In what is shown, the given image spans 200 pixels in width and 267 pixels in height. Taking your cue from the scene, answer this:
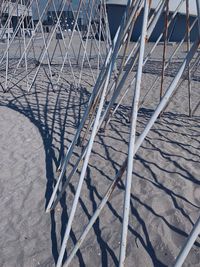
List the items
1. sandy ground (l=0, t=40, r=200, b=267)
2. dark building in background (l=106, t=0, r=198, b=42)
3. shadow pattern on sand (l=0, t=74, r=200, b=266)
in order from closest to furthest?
sandy ground (l=0, t=40, r=200, b=267) < shadow pattern on sand (l=0, t=74, r=200, b=266) < dark building in background (l=106, t=0, r=198, b=42)

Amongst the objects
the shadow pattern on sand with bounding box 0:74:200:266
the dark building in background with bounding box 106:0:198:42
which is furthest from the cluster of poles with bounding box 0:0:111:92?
the dark building in background with bounding box 106:0:198:42

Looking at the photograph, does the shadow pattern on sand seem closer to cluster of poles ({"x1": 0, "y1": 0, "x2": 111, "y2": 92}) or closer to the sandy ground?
the sandy ground

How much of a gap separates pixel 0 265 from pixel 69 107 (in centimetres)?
465

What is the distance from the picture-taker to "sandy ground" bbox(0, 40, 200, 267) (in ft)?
9.52

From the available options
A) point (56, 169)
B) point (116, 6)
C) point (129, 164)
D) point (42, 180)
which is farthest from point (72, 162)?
point (116, 6)

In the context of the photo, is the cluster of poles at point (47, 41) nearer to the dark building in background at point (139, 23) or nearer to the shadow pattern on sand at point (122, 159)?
the shadow pattern on sand at point (122, 159)

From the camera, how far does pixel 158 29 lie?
26172 mm

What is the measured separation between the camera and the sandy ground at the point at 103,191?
9.52 feet

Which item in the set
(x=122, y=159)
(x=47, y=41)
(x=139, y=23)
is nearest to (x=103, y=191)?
(x=122, y=159)

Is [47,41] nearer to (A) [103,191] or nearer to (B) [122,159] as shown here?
(B) [122,159]

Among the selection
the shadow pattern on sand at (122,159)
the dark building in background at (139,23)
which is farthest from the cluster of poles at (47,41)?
the dark building in background at (139,23)

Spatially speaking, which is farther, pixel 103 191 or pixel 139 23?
pixel 139 23

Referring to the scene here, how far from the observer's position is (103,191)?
3.80m

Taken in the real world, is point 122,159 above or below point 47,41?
below
